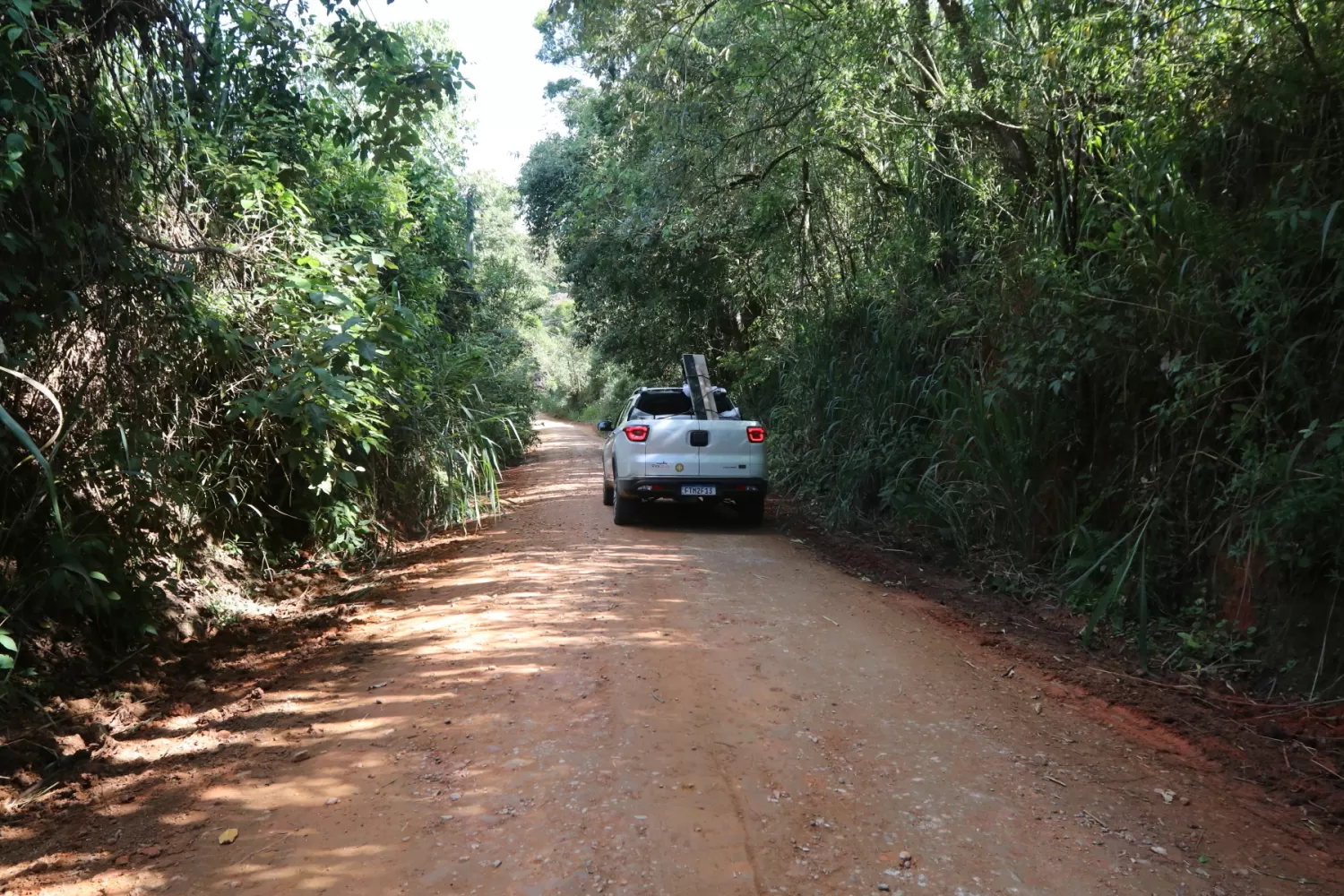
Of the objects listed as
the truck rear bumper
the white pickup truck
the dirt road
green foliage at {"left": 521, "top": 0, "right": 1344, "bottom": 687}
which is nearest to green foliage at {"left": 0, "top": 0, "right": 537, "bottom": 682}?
the dirt road

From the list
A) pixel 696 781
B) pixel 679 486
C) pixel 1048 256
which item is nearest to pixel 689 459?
pixel 679 486

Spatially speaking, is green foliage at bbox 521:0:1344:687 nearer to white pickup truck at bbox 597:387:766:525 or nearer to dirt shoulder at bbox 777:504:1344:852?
dirt shoulder at bbox 777:504:1344:852

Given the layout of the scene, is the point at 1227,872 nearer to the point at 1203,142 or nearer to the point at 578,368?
the point at 1203,142

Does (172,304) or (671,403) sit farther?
(671,403)

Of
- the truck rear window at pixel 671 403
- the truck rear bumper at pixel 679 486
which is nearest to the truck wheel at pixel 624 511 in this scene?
the truck rear bumper at pixel 679 486

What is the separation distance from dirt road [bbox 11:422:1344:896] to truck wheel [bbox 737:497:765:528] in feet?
15.3

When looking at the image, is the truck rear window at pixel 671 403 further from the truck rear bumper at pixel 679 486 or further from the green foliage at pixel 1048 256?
the truck rear bumper at pixel 679 486

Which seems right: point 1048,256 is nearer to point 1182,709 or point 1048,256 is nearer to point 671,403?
point 1182,709

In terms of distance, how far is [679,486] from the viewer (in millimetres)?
10828

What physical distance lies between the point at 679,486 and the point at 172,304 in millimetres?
6312

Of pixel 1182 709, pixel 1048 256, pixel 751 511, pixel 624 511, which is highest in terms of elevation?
pixel 1048 256

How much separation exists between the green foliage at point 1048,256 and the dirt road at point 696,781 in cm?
178

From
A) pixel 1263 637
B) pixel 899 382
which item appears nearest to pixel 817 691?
pixel 1263 637

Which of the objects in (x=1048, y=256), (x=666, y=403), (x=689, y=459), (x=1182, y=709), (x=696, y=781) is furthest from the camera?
(x=666, y=403)
